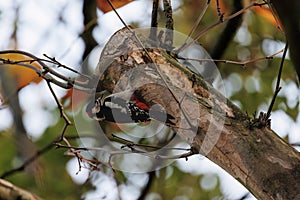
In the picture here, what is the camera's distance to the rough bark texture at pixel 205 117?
29.0 inches

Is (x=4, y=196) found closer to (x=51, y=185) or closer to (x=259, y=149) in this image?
(x=259, y=149)

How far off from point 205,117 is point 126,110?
14 centimetres

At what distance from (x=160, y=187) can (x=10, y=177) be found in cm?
45

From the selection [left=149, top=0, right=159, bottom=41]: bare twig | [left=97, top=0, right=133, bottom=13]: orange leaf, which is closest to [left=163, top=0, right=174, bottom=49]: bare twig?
[left=149, top=0, right=159, bottom=41]: bare twig

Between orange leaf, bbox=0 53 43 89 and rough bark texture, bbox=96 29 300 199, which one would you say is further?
orange leaf, bbox=0 53 43 89

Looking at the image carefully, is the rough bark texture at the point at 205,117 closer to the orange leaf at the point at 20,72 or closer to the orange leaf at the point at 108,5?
the orange leaf at the point at 108,5

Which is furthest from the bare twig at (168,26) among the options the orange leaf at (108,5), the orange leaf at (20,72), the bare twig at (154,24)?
the orange leaf at (20,72)

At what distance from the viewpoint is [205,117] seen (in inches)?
31.3

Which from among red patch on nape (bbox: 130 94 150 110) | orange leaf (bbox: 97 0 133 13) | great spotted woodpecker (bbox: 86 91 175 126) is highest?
orange leaf (bbox: 97 0 133 13)

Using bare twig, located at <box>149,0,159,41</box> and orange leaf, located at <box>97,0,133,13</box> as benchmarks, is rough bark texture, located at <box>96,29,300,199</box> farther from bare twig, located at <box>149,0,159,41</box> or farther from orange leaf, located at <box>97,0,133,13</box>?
orange leaf, located at <box>97,0,133,13</box>

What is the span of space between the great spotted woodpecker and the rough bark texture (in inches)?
0.6

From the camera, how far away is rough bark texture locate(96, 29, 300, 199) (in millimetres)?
737

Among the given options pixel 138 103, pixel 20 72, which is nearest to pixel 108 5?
pixel 20 72

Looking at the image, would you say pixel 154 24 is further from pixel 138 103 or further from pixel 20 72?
pixel 20 72
